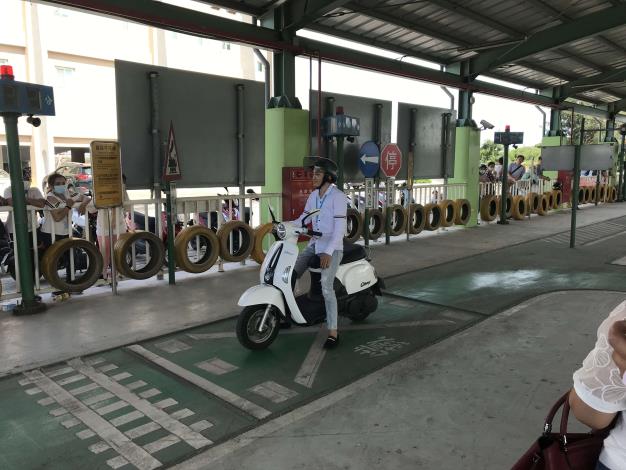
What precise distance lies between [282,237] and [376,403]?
1448 mm

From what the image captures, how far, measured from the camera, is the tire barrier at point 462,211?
37.1 feet

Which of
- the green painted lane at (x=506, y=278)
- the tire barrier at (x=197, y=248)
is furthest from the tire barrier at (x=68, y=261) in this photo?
the green painted lane at (x=506, y=278)

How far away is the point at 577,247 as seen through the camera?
355 inches

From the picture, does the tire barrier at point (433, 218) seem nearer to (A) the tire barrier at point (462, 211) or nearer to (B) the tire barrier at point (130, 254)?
→ (A) the tire barrier at point (462, 211)

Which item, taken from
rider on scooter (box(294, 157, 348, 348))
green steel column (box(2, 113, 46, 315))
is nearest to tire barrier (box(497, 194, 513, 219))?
rider on scooter (box(294, 157, 348, 348))

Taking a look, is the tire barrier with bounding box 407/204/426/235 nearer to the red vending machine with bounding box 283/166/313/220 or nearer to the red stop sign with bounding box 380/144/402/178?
the red stop sign with bounding box 380/144/402/178

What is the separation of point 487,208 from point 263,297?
31.2 ft

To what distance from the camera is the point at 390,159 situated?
28.8ft

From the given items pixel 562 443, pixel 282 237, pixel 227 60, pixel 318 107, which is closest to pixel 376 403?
pixel 282 237

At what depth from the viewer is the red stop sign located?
8672mm

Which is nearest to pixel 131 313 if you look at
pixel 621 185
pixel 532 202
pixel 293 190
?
pixel 293 190

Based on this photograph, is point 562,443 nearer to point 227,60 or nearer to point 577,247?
point 577,247

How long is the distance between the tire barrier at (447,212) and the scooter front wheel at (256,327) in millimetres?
7364

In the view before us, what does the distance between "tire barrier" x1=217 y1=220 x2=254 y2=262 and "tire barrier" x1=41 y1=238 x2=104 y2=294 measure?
1649 millimetres
